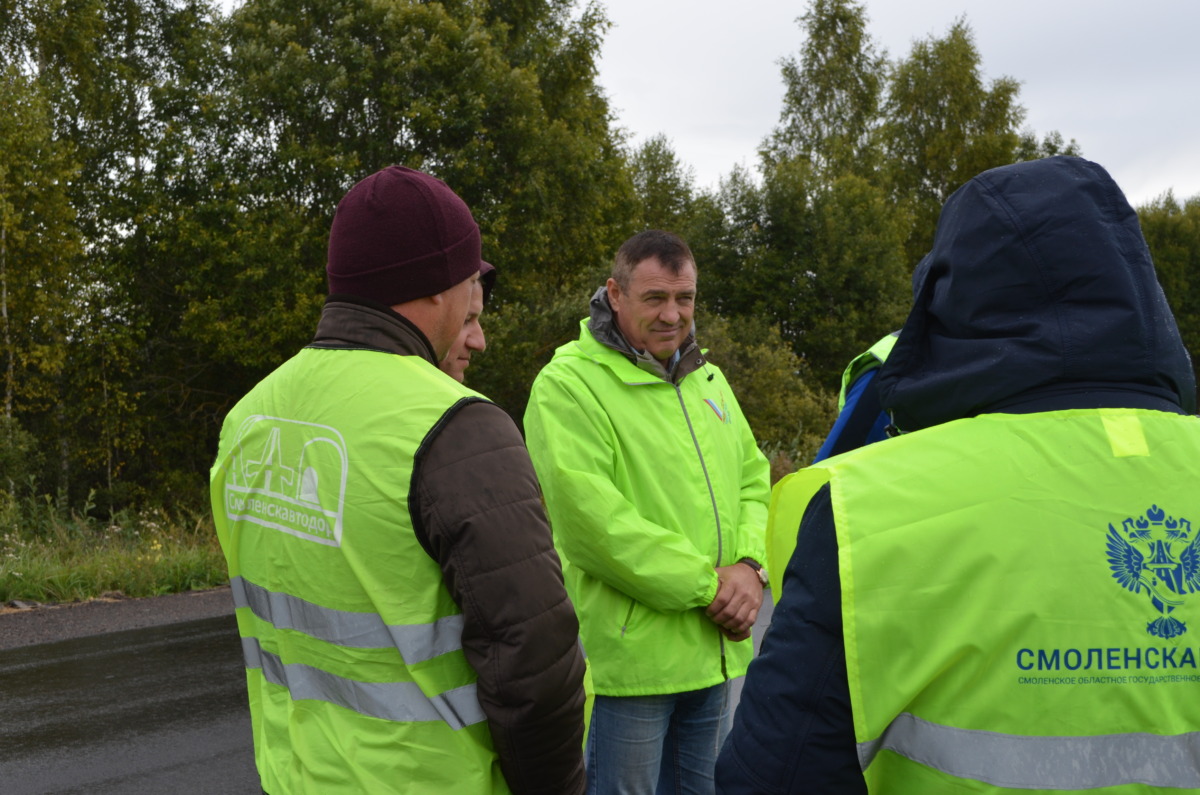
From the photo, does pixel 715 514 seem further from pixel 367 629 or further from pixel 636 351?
pixel 367 629

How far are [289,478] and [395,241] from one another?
0.53 m

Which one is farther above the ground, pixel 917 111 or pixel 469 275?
pixel 917 111

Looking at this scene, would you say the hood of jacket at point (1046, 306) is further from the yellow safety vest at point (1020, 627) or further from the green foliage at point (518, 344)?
the green foliage at point (518, 344)

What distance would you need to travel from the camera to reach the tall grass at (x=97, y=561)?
929 centimetres

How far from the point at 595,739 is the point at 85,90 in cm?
1941

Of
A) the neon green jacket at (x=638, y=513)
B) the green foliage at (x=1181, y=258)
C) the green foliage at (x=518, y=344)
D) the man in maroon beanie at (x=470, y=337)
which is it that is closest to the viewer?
the man in maroon beanie at (x=470, y=337)

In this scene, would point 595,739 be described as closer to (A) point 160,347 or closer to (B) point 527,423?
(B) point 527,423

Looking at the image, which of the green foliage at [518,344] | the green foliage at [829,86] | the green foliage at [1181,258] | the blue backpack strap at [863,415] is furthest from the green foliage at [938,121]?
the blue backpack strap at [863,415]

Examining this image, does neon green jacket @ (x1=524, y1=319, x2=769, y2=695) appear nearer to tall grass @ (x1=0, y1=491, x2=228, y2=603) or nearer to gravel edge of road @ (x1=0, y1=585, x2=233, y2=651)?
gravel edge of road @ (x1=0, y1=585, x2=233, y2=651)

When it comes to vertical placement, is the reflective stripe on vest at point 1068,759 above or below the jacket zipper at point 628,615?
above

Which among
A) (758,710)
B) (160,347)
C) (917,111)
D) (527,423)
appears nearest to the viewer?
(758,710)

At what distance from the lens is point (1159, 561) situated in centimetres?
144

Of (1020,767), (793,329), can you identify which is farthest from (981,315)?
(793,329)

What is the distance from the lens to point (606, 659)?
3.25m
